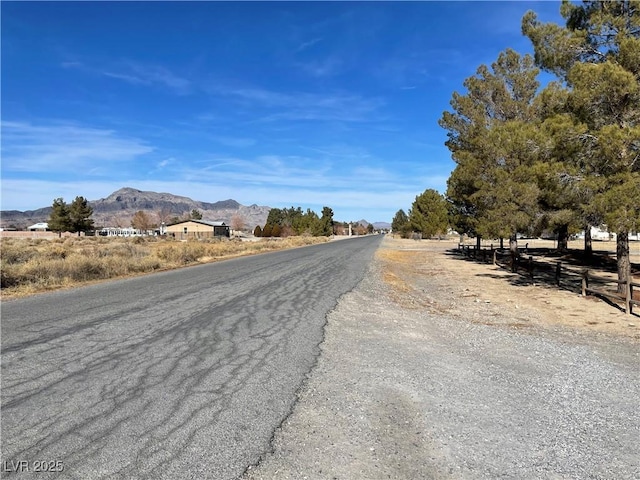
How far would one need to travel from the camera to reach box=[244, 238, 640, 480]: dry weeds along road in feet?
10.6

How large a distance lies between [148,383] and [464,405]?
11.8 ft

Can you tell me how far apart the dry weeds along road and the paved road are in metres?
0.44

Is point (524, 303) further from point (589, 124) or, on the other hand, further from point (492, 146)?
point (492, 146)

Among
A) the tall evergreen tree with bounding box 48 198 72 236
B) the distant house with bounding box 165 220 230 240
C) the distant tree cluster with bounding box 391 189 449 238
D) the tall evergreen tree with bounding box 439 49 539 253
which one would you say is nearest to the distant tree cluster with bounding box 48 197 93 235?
the tall evergreen tree with bounding box 48 198 72 236

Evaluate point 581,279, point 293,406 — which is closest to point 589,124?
point 581,279

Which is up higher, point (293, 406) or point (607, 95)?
point (607, 95)

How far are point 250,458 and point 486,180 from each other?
23.9 meters

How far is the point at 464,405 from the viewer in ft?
14.4

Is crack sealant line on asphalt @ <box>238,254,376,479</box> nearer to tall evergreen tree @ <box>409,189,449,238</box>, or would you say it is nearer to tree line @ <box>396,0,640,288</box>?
tree line @ <box>396,0,640,288</box>

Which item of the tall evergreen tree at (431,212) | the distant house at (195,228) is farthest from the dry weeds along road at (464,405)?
the distant house at (195,228)

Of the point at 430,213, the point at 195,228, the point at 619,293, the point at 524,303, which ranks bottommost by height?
the point at 524,303

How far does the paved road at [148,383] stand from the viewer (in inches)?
128

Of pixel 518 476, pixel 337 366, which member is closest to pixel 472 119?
pixel 337 366

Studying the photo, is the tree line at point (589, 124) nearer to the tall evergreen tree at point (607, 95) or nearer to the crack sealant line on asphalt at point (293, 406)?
the tall evergreen tree at point (607, 95)
